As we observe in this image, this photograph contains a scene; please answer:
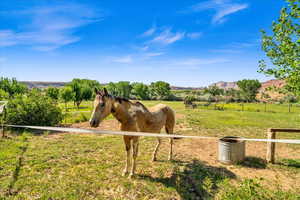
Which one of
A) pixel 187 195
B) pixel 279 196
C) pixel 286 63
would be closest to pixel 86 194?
pixel 187 195

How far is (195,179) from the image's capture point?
4.61 metres

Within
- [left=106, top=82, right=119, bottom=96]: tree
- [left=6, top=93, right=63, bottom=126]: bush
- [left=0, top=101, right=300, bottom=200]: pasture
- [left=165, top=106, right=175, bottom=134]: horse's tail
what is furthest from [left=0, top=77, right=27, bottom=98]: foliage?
[left=165, top=106, right=175, bottom=134]: horse's tail

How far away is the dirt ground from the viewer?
4.79 m

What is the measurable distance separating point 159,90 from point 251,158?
275 feet

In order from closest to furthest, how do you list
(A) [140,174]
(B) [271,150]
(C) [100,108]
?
(C) [100,108] < (A) [140,174] < (B) [271,150]

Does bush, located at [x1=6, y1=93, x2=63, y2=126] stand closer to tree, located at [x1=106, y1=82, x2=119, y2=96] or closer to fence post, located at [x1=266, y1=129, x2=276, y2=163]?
tree, located at [x1=106, y1=82, x2=119, y2=96]

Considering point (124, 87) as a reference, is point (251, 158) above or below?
below

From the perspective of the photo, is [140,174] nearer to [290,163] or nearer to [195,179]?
[195,179]

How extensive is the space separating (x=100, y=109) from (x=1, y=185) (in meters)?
3.36

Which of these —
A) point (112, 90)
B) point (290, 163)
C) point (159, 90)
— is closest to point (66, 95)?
point (112, 90)

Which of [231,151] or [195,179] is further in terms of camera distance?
[231,151]

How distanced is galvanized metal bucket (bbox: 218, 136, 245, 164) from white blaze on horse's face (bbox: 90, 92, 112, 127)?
4287mm

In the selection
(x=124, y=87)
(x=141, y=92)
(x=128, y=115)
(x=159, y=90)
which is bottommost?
(x=128, y=115)

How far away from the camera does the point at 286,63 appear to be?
5172mm
